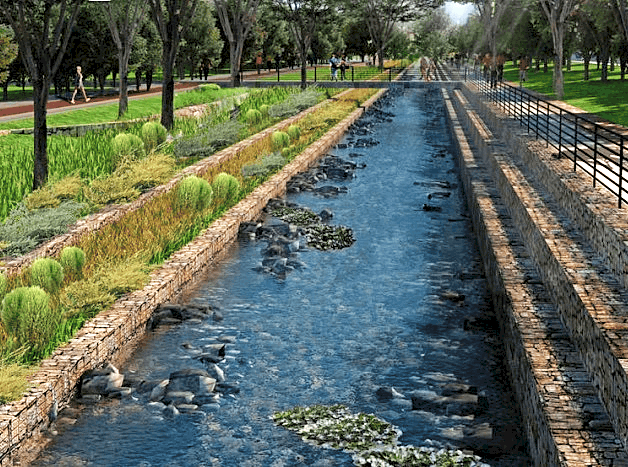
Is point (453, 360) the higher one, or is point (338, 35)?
point (338, 35)

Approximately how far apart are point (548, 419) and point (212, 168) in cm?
1559

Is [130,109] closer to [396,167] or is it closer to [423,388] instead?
[396,167]

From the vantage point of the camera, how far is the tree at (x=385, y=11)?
87875 millimetres

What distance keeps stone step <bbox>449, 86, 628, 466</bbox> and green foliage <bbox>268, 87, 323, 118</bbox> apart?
22.9m

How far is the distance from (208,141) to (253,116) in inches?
352

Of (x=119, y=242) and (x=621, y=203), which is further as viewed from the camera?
(x=119, y=242)

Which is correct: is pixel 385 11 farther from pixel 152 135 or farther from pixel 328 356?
pixel 328 356

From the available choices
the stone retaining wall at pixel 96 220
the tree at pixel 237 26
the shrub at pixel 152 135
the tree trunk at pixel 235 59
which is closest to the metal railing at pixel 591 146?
the stone retaining wall at pixel 96 220

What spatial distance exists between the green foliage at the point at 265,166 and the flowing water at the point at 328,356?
144 inches

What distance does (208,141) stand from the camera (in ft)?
Result: 83.5

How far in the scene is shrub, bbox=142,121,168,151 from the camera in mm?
24044

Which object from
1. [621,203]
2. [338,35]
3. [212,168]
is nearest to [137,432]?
[621,203]

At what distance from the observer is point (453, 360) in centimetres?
1095

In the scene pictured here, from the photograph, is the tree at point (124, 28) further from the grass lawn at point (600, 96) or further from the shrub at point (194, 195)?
the grass lawn at point (600, 96)
